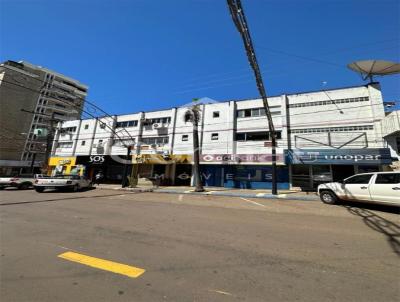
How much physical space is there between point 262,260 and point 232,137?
2027 centimetres

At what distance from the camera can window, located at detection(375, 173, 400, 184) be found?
8.88 metres

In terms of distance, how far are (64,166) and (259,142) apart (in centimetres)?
2867

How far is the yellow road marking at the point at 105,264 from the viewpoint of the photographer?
11.0 feet

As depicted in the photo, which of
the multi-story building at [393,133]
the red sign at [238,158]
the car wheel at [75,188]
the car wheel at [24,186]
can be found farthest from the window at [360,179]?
the car wheel at [24,186]

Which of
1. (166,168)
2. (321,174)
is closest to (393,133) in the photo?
(321,174)

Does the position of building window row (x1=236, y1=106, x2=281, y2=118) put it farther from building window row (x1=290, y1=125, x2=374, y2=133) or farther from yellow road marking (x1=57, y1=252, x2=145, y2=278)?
yellow road marking (x1=57, y1=252, x2=145, y2=278)

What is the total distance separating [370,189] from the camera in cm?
961

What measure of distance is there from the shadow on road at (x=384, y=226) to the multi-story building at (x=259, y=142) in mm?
9938

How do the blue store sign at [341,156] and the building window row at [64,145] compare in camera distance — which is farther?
the building window row at [64,145]

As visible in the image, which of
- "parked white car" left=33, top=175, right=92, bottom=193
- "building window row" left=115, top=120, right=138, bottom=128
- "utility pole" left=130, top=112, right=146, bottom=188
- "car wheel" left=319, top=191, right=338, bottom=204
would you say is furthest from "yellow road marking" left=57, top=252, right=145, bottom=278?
"building window row" left=115, top=120, right=138, bottom=128

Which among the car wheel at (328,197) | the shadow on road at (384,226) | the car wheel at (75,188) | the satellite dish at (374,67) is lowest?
the shadow on road at (384,226)

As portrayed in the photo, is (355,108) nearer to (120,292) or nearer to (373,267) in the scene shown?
(373,267)

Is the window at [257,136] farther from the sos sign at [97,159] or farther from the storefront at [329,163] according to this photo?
the sos sign at [97,159]

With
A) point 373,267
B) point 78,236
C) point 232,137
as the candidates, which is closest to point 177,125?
point 232,137
